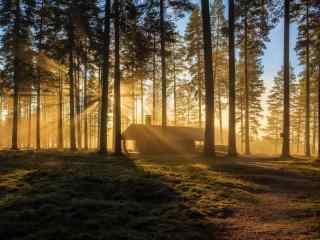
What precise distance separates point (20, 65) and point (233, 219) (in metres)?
24.5

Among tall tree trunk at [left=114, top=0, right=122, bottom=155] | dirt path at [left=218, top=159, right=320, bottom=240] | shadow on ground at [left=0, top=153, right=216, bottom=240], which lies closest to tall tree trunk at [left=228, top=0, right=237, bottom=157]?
tall tree trunk at [left=114, top=0, right=122, bottom=155]

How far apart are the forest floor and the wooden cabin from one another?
620 inches

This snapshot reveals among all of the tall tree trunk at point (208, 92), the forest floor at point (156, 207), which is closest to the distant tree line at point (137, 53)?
the tall tree trunk at point (208, 92)

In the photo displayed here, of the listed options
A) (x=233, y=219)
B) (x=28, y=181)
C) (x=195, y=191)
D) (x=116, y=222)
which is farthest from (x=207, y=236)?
(x=28, y=181)

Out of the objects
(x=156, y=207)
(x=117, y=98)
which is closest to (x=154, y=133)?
(x=117, y=98)

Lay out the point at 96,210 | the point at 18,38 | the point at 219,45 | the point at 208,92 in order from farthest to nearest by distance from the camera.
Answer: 1. the point at 219,45
2. the point at 18,38
3. the point at 208,92
4. the point at 96,210

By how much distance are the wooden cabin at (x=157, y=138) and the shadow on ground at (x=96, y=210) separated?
1651cm

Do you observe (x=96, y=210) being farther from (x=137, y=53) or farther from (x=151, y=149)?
(x=151, y=149)

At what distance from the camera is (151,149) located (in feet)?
83.3

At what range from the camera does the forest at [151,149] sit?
5219 millimetres

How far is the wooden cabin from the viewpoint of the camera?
25.3m

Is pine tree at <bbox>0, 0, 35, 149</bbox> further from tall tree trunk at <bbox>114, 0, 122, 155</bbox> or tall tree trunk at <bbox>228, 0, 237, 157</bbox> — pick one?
tall tree trunk at <bbox>228, 0, 237, 157</bbox>

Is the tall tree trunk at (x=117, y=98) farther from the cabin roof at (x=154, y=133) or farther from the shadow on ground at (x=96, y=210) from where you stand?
the shadow on ground at (x=96, y=210)

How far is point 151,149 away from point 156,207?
1928 centimetres
